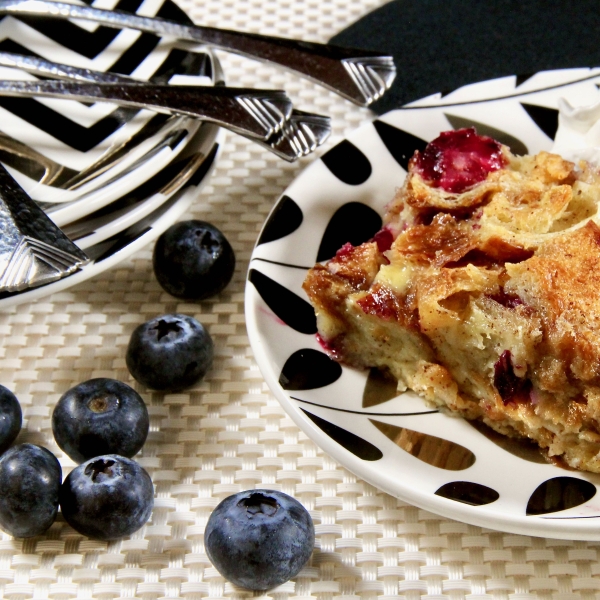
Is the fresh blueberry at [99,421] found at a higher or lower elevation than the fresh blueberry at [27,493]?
higher

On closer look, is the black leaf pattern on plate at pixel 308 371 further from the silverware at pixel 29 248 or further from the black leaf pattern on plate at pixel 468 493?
the silverware at pixel 29 248

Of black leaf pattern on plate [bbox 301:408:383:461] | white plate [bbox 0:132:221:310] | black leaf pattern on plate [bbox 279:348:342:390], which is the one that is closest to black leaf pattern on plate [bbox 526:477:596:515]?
black leaf pattern on plate [bbox 301:408:383:461]

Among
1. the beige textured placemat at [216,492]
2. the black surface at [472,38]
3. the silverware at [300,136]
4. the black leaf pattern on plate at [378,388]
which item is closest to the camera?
the beige textured placemat at [216,492]

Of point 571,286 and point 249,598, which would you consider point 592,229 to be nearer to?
point 571,286

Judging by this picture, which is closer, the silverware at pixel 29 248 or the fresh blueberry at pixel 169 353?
the silverware at pixel 29 248

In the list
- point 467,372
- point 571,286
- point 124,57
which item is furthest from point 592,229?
point 124,57

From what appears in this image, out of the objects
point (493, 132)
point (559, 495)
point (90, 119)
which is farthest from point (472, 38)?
→ point (559, 495)

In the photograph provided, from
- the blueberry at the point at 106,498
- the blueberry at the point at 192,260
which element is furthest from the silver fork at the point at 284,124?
the blueberry at the point at 106,498
